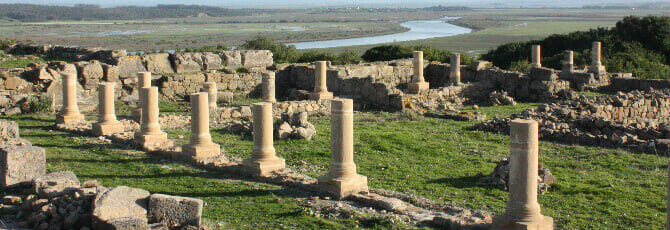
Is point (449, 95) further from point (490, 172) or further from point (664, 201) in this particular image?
point (664, 201)

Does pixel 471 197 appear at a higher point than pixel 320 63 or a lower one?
lower

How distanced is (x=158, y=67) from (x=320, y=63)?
238 inches

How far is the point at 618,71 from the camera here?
107 ft

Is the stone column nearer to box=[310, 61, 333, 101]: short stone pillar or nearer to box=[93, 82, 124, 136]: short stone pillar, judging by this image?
box=[93, 82, 124, 136]: short stone pillar

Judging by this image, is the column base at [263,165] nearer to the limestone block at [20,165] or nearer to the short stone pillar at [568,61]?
the limestone block at [20,165]

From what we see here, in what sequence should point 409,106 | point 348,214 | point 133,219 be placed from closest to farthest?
point 133,219 → point 348,214 → point 409,106

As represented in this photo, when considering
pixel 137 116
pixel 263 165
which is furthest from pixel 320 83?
pixel 263 165

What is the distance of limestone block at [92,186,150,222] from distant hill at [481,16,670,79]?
2633 cm

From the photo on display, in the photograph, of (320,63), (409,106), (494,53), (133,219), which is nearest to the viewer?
(133,219)

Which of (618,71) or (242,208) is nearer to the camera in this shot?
(242,208)

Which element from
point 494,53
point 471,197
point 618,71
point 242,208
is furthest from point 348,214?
point 494,53

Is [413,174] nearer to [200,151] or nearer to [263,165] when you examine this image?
[263,165]

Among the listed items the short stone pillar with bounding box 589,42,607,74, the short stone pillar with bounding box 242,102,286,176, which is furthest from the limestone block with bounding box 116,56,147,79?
the short stone pillar with bounding box 589,42,607,74

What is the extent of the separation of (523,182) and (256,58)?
2080cm
